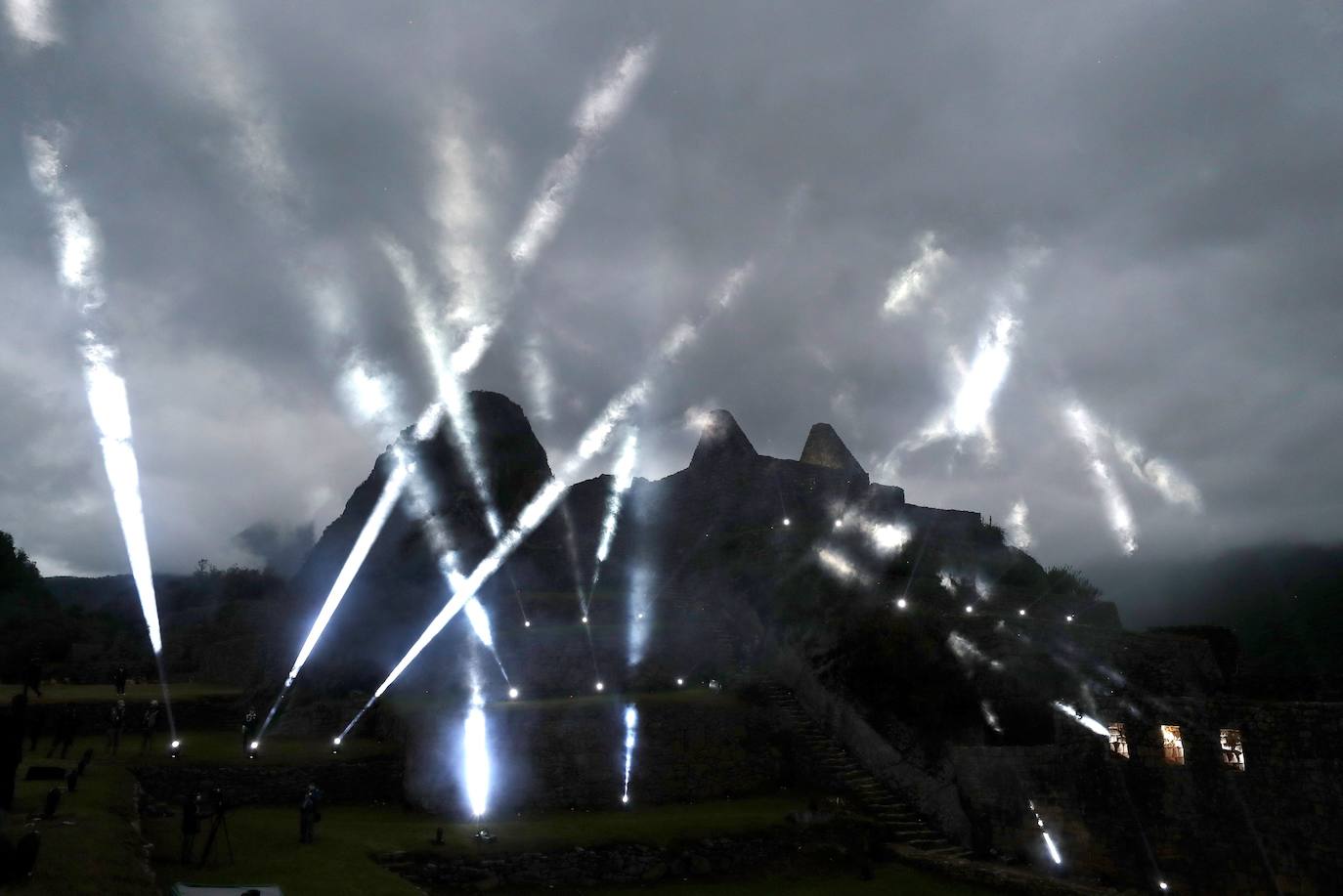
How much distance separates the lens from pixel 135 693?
3000 centimetres

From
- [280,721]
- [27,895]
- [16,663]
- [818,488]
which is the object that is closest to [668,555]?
[818,488]

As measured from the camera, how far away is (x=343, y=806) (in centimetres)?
2167

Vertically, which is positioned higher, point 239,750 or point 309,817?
point 239,750

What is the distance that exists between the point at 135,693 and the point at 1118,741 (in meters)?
34.1

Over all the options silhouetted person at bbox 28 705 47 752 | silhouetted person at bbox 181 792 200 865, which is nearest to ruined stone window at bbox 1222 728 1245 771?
silhouetted person at bbox 181 792 200 865

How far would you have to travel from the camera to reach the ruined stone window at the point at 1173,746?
17875 mm

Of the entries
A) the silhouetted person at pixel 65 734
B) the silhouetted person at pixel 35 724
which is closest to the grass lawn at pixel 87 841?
the silhouetted person at pixel 65 734

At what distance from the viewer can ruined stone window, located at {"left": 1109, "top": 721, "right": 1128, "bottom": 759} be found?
1900cm

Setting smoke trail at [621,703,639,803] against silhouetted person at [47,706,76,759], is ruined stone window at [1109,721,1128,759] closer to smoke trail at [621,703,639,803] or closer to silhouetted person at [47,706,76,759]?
smoke trail at [621,703,639,803]

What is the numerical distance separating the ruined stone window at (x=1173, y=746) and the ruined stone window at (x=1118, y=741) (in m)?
0.90

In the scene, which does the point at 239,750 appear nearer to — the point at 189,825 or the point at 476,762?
the point at 476,762

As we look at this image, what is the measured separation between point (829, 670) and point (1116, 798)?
388 inches

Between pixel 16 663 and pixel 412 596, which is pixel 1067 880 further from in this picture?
pixel 16 663

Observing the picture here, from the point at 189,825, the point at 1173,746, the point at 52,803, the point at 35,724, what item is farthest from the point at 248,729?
the point at 1173,746
